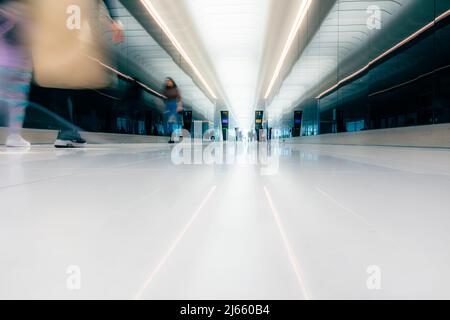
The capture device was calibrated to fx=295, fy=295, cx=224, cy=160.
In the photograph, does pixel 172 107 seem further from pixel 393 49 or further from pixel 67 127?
pixel 393 49

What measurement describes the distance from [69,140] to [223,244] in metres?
8.72

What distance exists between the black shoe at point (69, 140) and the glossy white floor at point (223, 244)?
21.6 ft

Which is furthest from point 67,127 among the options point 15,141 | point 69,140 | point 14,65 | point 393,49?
point 393,49

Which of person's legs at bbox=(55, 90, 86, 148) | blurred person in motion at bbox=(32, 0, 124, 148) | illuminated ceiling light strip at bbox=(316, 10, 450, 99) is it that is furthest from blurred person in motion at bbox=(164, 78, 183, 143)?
illuminated ceiling light strip at bbox=(316, 10, 450, 99)

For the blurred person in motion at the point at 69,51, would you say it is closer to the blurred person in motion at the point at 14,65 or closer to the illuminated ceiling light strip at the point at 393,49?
the blurred person in motion at the point at 14,65

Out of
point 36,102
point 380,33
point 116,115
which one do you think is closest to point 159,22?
point 116,115

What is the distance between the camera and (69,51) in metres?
8.39

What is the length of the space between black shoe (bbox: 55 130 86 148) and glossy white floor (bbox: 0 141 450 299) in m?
6.57

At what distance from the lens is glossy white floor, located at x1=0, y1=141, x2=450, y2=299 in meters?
0.89

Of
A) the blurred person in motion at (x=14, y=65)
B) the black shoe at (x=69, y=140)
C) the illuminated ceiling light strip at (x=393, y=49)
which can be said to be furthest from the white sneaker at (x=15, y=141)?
the illuminated ceiling light strip at (x=393, y=49)

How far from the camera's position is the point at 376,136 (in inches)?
223
